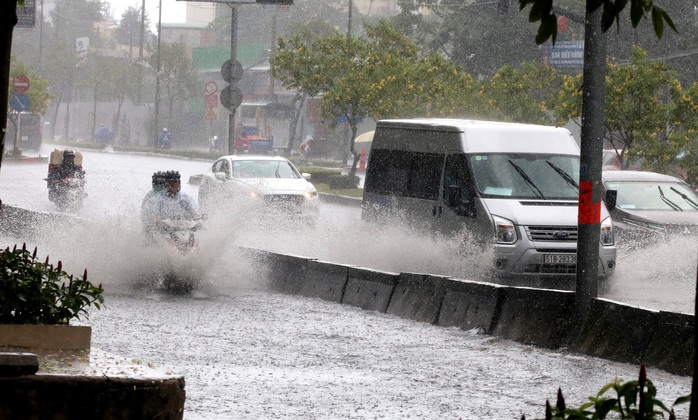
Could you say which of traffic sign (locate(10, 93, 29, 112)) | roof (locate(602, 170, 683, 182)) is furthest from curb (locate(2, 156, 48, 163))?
roof (locate(602, 170, 683, 182))

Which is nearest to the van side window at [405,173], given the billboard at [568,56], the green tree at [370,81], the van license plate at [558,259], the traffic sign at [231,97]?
the van license plate at [558,259]

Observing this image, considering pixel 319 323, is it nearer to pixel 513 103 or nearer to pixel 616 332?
pixel 616 332

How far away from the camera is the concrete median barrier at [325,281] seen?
16.2 meters

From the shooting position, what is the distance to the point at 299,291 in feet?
56.0

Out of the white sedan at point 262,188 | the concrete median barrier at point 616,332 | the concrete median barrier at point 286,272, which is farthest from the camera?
the white sedan at point 262,188

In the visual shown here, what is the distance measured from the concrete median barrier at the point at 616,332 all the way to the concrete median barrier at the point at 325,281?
183 inches

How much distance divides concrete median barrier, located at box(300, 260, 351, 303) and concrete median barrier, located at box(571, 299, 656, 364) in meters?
4.64

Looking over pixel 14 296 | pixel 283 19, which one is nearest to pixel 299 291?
pixel 14 296

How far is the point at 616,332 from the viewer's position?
11.5 m

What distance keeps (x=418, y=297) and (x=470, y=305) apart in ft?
3.31

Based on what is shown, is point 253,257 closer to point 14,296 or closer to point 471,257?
point 471,257

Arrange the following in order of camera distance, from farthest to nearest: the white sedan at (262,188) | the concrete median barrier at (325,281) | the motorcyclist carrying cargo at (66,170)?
1. the motorcyclist carrying cargo at (66,170)
2. the white sedan at (262,188)
3. the concrete median barrier at (325,281)

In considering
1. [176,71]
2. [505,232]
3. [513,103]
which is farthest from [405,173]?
[176,71]

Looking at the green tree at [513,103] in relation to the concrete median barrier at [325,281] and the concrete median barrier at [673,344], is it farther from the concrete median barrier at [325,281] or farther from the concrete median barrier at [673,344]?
the concrete median barrier at [673,344]
